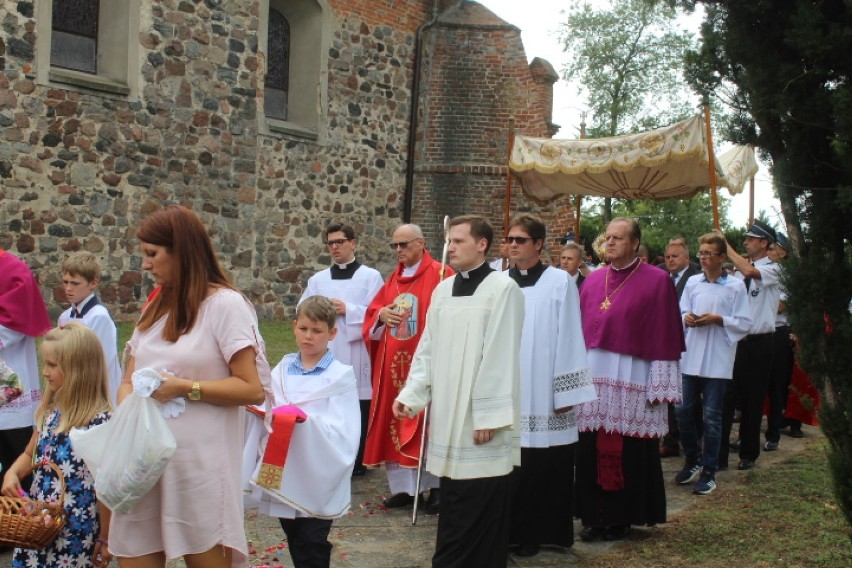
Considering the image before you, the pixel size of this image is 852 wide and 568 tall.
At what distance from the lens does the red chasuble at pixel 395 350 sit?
304 inches

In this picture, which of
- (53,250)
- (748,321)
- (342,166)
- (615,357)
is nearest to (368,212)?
(342,166)

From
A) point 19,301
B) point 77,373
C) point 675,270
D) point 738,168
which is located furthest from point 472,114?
point 77,373

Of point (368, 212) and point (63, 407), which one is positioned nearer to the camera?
point (63, 407)

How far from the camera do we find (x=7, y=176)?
12984mm

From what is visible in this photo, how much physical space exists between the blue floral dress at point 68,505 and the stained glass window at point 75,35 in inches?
417

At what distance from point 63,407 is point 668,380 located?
3.92 metres

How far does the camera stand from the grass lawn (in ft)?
20.7

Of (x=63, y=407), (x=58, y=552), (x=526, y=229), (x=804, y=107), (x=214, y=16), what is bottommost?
(x=58, y=552)

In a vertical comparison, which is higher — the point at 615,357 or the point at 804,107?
the point at 804,107

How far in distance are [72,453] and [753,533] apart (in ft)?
15.1

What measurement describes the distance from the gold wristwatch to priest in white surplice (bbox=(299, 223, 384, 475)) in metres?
4.68

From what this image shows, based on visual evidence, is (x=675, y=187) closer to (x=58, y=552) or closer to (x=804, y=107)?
(x=804, y=107)

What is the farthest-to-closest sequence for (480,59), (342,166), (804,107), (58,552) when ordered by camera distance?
(480,59) < (342,166) < (804,107) < (58,552)

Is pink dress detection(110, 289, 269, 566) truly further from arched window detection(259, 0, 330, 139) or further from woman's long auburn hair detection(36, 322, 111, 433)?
arched window detection(259, 0, 330, 139)
